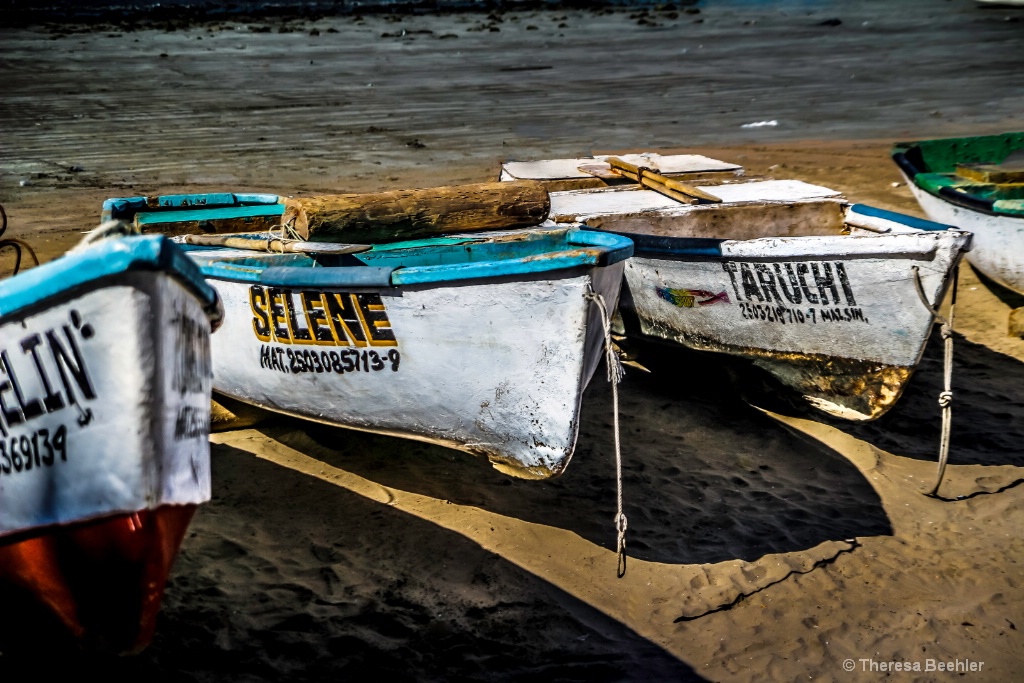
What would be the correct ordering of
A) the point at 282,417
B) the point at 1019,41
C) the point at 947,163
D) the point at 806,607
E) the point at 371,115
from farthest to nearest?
the point at 1019,41
the point at 371,115
the point at 947,163
the point at 282,417
the point at 806,607

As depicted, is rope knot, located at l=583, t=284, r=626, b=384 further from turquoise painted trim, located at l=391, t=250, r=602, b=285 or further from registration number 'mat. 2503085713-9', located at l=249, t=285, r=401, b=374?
registration number 'mat. 2503085713-9', located at l=249, t=285, r=401, b=374

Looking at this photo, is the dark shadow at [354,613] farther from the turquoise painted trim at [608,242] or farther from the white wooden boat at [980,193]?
the white wooden boat at [980,193]

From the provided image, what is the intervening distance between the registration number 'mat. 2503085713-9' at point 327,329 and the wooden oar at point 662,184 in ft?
9.73

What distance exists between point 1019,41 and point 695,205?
60.3ft

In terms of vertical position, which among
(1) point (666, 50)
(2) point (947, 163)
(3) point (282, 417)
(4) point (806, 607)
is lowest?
(4) point (806, 607)

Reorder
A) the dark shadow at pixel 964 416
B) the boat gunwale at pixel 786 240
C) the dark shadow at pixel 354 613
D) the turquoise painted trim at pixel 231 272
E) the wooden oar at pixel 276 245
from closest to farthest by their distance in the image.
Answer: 1. the dark shadow at pixel 354 613
2. the turquoise painted trim at pixel 231 272
3. the wooden oar at pixel 276 245
4. the boat gunwale at pixel 786 240
5. the dark shadow at pixel 964 416

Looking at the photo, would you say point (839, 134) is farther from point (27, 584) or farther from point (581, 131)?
point (27, 584)

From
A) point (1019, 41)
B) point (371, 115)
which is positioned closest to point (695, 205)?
point (371, 115)

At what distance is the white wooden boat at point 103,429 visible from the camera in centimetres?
258

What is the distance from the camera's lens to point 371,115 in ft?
45.4

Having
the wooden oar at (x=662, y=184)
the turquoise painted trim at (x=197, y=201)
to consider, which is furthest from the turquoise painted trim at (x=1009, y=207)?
the turquoise painted trim at (x=197, y=201)

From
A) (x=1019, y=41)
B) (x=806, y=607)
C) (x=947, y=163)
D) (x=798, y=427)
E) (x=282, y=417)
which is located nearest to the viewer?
(x=806, y=607)

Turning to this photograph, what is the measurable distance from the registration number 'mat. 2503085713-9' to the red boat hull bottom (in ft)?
4.29

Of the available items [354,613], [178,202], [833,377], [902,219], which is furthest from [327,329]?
[902,219]
